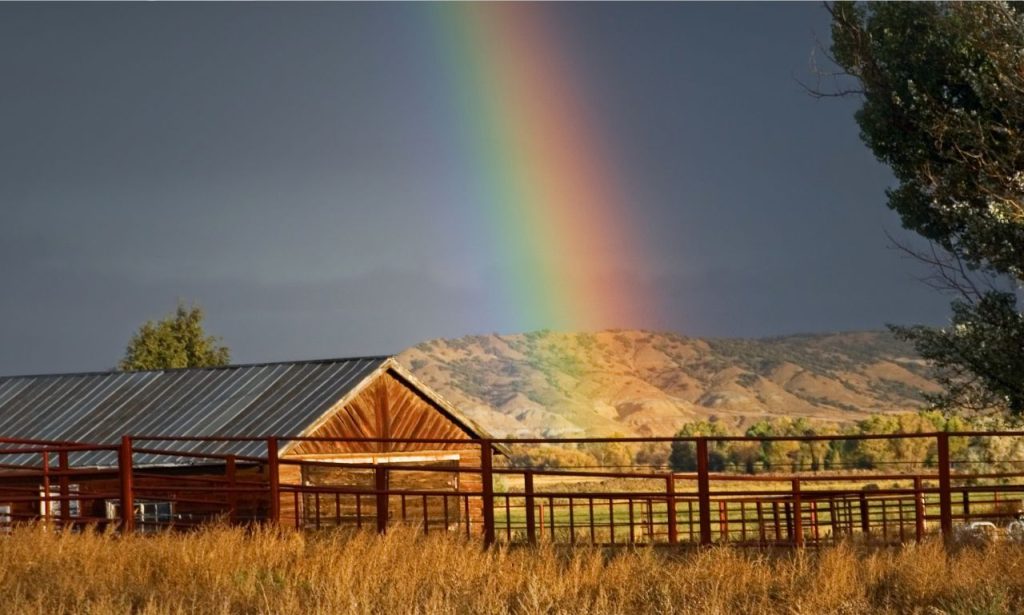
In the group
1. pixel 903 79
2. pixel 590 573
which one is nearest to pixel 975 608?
pixel 590 573

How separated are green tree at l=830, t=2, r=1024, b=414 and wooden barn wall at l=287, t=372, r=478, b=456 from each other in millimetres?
12801

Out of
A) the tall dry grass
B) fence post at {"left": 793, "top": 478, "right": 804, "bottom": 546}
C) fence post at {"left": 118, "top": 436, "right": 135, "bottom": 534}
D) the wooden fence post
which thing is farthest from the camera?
fence post at {"left": 118, "top": 436, "right": 135, "bottom": 534}

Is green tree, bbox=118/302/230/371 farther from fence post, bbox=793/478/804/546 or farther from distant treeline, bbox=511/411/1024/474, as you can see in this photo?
fence post, bbox=793/478/804/546

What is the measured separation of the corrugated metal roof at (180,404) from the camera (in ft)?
101

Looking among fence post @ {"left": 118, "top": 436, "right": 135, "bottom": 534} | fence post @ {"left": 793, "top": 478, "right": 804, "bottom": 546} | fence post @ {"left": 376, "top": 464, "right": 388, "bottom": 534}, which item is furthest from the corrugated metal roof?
fence post @ {"left": 793, "top": 478, "right": 804, "bottom": 546}

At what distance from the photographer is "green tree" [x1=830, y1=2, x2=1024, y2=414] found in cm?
2009

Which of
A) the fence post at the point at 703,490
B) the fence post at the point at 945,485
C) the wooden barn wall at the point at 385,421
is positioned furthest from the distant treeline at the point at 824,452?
the fence post at the point at 703,490

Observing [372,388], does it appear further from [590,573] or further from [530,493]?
[590,573]

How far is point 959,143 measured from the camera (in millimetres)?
20969

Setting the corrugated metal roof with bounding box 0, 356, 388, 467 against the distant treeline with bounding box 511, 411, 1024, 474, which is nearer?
the corrugated metal roof with bounding box 0, 356, 388, 467

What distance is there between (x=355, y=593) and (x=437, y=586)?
666mm

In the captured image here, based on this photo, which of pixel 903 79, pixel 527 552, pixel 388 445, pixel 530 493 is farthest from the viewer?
pixel 388 445

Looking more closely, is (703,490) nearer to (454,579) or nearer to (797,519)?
(797,519)

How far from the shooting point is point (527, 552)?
45.2 feet
